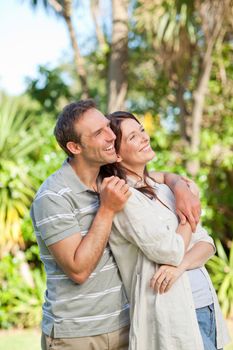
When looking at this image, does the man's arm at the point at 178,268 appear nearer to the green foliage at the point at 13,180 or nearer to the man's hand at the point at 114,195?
the man's hand at the point at 114,195

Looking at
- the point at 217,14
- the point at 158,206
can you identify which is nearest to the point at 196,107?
the point at 217,14

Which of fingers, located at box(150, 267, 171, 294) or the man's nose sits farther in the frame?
the man's nose

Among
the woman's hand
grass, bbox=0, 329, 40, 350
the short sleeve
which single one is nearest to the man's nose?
the short sleeve

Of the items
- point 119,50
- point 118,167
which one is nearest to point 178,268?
point 118,167

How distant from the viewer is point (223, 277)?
314 inches

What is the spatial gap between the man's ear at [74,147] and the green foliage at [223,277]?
17.7 feet

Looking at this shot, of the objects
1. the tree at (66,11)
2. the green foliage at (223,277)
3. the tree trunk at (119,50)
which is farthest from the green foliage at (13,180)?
the tree at (66,11)

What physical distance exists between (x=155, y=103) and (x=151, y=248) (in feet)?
29.6

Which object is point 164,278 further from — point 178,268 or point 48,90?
point 48,90

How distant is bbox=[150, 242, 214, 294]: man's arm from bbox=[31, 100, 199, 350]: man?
0.15 meters

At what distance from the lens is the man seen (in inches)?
100

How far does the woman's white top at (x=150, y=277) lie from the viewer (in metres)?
2.58

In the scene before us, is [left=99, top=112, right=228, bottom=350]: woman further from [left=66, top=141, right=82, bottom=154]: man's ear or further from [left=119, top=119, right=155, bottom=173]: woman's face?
[left=66, top=141, right=82, bottom=154]: man's ear

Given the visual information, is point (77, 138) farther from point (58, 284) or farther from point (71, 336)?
point (71, 336)
